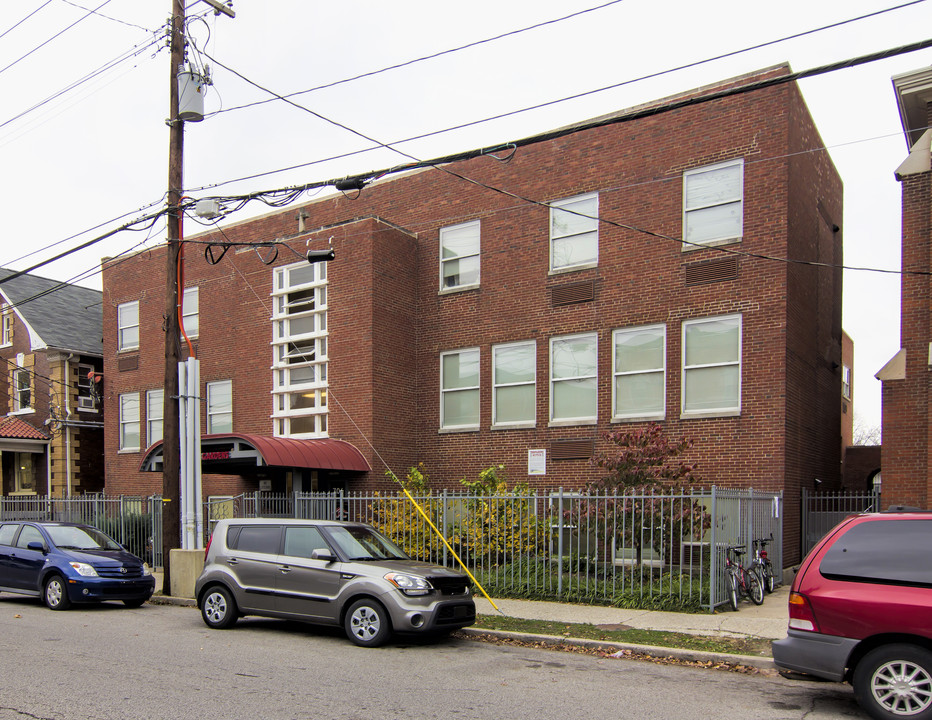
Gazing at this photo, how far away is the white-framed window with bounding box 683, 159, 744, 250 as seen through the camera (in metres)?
17.0

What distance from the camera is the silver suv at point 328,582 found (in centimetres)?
1034

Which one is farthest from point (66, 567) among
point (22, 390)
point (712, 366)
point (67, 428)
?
point (22, 390)

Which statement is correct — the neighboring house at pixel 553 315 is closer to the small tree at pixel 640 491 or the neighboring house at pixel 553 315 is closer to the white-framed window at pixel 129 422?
the small tree at pixel 640 491

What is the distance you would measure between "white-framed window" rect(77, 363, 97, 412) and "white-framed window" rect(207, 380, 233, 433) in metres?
8.06

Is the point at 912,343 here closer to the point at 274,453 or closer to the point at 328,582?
the point at 328,582

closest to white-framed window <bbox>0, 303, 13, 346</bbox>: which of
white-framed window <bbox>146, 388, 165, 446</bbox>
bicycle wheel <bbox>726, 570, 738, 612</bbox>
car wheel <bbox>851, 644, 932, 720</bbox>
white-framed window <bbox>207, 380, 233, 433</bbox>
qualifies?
white-framed window <bbox>146, 388, 165, 446</bbox>

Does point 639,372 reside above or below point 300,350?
below

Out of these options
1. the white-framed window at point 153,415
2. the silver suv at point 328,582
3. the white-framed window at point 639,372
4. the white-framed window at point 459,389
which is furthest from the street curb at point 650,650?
the white-framed window at point 153,415

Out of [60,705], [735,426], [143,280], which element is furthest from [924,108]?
[143,280]

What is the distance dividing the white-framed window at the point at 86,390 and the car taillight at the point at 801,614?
26.5 metres

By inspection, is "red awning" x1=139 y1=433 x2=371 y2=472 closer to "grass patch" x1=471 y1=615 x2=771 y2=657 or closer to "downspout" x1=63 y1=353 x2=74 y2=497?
"grass patch" x1=471 y1=615 x2=771 y2=657

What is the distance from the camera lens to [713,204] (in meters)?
17.3

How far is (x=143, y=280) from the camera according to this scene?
2575cm

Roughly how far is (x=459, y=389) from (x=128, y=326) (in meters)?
11.6
